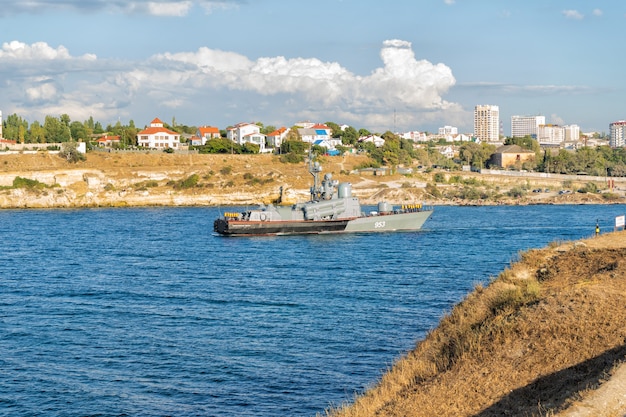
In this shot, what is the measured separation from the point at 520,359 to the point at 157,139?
15339 centimetres

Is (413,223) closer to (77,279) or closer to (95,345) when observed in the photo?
(77,279)

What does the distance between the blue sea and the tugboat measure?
2.30 metres

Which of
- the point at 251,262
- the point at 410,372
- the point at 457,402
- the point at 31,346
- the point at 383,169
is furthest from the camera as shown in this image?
the point at 383,169

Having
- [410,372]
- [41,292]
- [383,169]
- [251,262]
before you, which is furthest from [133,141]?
[410,372]

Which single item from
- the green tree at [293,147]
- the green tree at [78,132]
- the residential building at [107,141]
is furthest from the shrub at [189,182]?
the green tree at [78,132]

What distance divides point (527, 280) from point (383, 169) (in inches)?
4651

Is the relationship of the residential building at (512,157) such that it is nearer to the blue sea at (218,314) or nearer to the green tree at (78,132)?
the green tree at (78,132)

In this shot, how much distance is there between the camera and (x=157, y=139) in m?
168

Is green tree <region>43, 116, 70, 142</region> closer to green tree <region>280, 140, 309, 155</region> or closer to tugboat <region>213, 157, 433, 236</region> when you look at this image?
green tree <region>280, 140, 309, 155</region>

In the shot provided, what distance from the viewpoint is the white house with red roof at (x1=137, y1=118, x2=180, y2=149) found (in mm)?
167875

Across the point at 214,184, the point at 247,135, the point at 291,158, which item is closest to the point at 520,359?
the point at 214,184

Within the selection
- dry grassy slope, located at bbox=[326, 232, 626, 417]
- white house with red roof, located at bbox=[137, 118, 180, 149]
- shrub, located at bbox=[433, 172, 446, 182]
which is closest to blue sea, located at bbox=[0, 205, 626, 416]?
dry grassy slope, located at bbox=[326, 232, 626, 417]

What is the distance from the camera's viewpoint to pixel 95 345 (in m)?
32.0

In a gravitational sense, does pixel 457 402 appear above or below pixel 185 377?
above
